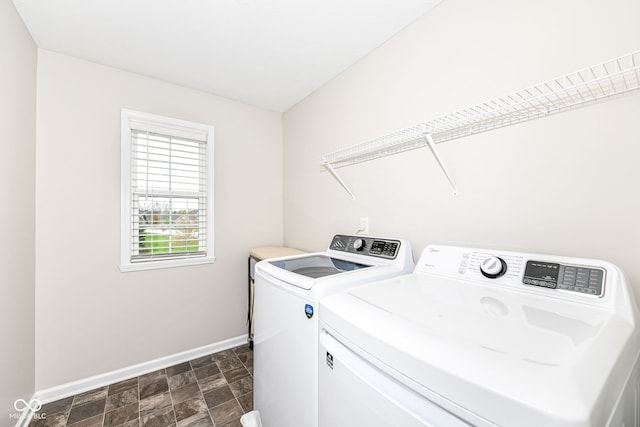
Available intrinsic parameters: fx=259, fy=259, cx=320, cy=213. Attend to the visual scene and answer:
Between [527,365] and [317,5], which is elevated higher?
[317,5]

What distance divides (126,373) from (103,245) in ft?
3.49

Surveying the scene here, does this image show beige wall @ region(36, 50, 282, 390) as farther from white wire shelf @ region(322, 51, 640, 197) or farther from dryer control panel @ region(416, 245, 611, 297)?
dryer control panel @ region(416, 245, 611, 297)

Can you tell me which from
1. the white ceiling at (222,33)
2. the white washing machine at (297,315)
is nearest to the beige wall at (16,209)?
the white ceiling at (222,33)

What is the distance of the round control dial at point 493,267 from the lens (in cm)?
103

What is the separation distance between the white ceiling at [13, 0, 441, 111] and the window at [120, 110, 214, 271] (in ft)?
1.54

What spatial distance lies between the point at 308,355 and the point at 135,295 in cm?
189

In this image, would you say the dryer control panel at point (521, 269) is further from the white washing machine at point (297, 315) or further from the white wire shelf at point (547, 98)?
the white wire shelf at point (547, 98)

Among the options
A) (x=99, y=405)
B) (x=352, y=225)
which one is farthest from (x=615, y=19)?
(x=99, y=405)

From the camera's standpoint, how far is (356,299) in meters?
0.93

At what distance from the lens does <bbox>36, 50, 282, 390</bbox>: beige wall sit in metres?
1.87

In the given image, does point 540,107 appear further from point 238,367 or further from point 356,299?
point 238,367

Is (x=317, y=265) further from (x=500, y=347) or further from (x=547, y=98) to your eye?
(x=547, y=98)

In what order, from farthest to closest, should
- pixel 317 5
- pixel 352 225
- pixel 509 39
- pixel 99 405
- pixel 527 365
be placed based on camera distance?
pixel 352 225 → pixel 99 405 → pixel 317 5 → pixel 509 39 → pixel 527 365

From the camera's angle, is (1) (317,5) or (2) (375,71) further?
(2) (375,71)
